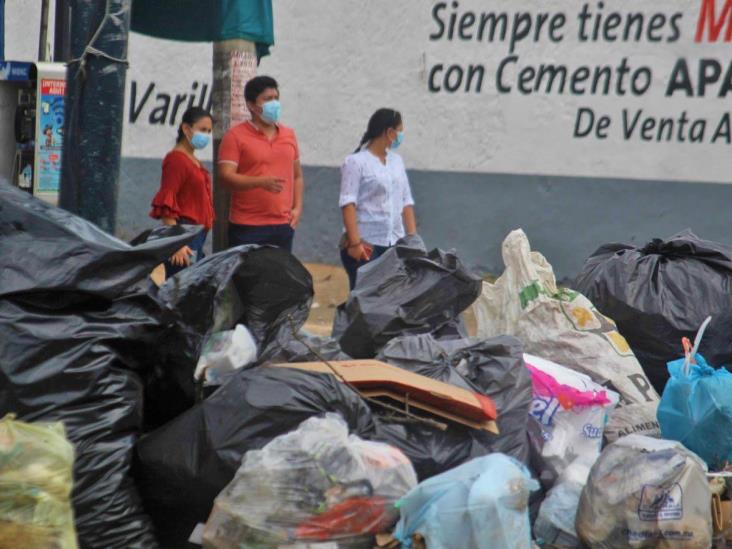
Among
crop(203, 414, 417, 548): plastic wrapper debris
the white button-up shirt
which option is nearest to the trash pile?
crop(203, 414, 417, 548): plastic wrapper debris

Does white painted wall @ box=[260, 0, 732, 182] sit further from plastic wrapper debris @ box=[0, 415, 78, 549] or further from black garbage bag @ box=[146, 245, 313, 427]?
plastic wrapper debris @ box=[0, 415, 78, 549]

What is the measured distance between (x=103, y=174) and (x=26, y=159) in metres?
2.93

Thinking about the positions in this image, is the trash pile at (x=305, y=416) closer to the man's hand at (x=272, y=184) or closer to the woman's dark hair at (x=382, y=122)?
the man's hand at (x=272, y=184)

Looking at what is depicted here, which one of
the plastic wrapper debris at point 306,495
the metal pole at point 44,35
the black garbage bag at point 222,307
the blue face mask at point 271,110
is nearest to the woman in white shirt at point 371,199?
the blue face mask at point 271,110

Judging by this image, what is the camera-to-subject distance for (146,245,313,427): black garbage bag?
13.6 ft

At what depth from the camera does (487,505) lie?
340 cm

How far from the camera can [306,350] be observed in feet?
14.5

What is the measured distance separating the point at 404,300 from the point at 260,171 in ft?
7.66

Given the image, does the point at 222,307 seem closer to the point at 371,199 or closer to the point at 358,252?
the point at 358,252

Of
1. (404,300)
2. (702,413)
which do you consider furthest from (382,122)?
(702,413)

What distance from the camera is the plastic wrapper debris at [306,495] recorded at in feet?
11.4

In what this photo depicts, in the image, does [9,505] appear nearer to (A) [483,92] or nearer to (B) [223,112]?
(B) [223,112]

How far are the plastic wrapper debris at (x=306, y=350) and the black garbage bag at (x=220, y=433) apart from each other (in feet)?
1.46

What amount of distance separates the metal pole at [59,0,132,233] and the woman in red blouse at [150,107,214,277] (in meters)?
1.87
